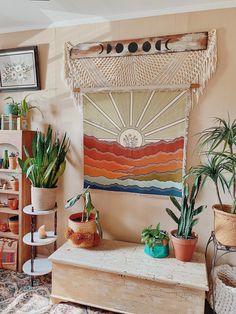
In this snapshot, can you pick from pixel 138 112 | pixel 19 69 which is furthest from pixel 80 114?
pixel 19 69

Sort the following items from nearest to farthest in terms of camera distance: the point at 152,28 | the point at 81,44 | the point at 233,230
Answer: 1. the point at 233,230
2. the point at 152,28
3. the point at 81,44

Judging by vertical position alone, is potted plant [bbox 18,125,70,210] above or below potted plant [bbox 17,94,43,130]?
below

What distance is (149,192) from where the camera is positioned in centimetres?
230

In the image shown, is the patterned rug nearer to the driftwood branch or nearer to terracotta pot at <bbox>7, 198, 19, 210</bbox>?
terracotta pot at <bbox>7, 198, 19, 210</bbox>

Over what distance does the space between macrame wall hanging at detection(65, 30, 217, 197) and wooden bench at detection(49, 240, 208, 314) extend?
0.58m

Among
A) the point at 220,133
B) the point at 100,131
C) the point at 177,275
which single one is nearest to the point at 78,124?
the point at 100,131

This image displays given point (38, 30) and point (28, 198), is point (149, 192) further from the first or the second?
point (38, 30)

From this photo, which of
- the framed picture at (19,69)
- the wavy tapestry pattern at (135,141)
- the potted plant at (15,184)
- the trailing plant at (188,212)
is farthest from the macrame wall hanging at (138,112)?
the potted plant at (15,184)

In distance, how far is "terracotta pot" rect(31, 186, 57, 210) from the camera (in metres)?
2.25

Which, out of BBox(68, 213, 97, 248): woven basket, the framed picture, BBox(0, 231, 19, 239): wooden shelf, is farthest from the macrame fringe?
BBox(0, 231, 19, 239): wooden shelf

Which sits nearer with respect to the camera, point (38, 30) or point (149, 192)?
point (149, 192)

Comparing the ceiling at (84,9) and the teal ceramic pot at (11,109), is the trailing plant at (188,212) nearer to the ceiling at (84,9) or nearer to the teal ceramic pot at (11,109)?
the ceiling at (84,9)

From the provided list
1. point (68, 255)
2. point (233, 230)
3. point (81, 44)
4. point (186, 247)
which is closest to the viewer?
point (233, 230)

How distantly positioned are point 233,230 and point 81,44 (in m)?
2.02
